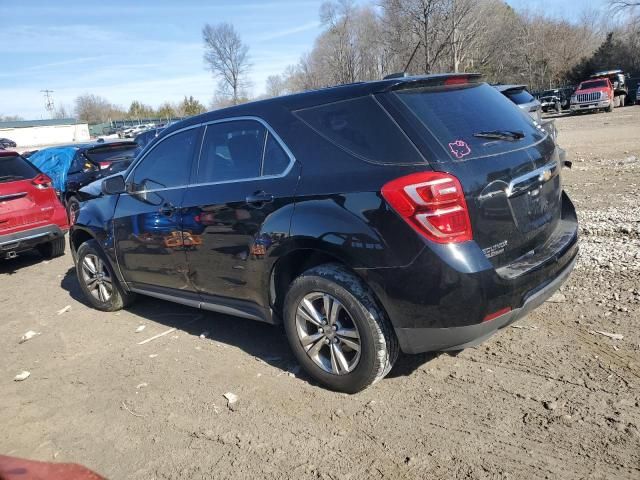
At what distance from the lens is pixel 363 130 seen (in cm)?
313

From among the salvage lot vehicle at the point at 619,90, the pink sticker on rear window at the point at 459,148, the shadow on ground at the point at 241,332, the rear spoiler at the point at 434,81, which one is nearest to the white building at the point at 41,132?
the salvage lot vehicle at the point at 619,90

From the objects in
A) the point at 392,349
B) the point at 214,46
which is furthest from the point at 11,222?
the point at 214,46

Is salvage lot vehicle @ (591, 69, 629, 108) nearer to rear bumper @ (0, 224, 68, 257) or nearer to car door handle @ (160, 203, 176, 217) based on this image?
rear bumper @ (0, 224, 68, 257)

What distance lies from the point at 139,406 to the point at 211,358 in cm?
73

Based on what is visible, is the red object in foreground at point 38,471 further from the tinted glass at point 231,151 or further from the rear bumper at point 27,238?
the rear bumper at point 27,238

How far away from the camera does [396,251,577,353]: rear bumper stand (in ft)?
9.46

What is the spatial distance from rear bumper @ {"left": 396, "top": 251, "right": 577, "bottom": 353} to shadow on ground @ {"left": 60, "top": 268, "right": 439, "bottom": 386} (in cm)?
64

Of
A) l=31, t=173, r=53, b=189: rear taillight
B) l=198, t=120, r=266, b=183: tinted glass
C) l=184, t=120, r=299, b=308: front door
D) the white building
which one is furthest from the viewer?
the white building

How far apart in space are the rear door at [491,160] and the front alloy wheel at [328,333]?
0.96 meters

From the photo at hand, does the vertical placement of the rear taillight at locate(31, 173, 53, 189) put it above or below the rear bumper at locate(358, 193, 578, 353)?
above

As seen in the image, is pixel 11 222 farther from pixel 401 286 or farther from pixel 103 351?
pixel 401 286

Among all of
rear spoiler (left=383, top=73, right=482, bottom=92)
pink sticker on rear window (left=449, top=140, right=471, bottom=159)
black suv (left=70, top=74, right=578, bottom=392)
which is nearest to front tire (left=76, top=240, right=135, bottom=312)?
black suv (left=70, top=74, right=578, bottom=392)

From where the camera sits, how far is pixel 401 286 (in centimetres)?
290

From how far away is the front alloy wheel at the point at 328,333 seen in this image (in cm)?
325
